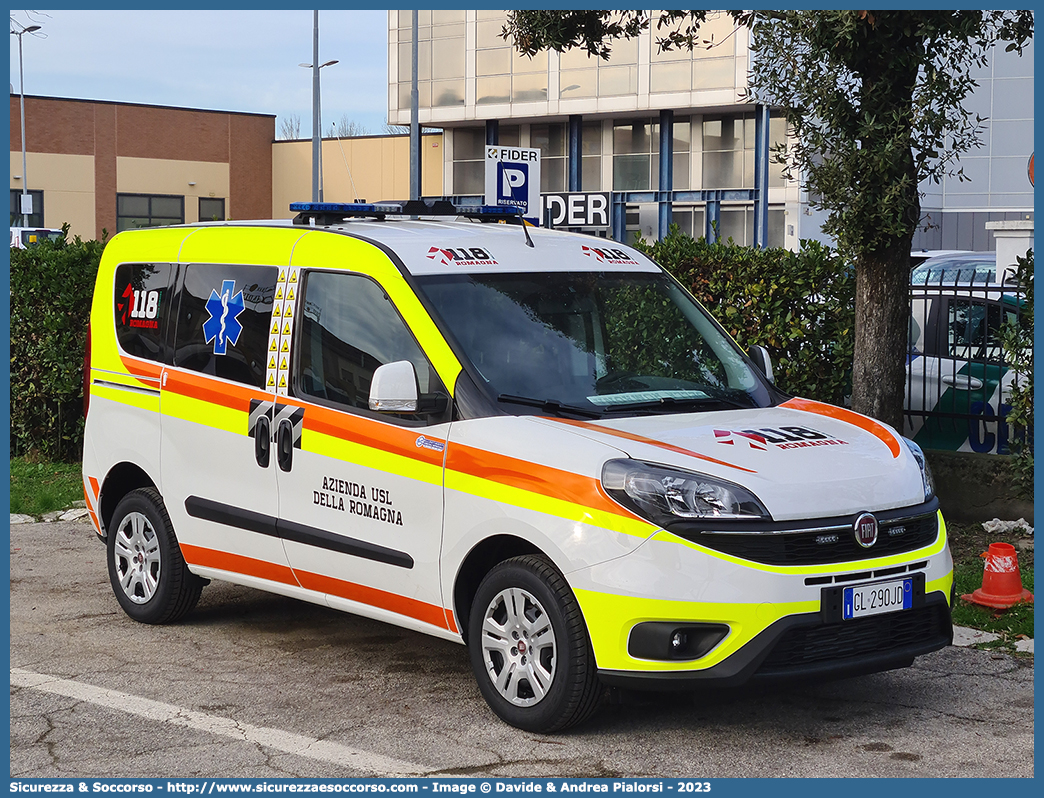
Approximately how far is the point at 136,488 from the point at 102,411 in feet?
1.61

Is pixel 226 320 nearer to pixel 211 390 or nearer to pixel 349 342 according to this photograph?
pixel 211 390

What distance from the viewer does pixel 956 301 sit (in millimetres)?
9750

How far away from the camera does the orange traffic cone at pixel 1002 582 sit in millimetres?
7383

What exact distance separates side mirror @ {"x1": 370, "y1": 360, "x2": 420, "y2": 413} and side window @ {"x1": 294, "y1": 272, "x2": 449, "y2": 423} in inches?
4.7

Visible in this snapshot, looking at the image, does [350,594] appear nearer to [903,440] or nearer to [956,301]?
[903,440]

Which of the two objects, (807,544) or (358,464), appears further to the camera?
(358,464)

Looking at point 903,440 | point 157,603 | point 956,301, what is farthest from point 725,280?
point 157,603

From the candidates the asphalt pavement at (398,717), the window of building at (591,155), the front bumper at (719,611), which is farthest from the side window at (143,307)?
the window of building at (591,155)

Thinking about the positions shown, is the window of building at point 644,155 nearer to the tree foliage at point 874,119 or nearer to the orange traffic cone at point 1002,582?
the tree foliage at point 874,119

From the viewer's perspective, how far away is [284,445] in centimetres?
634

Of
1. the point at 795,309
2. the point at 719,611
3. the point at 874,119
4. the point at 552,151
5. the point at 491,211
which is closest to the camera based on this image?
the point at 719,611

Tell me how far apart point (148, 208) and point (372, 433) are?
57.9m

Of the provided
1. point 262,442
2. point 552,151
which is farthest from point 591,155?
point 262,442

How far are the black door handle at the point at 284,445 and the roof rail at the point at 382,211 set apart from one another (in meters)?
1.08
